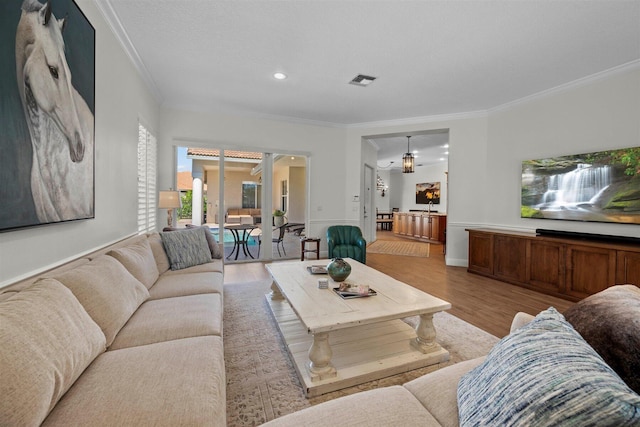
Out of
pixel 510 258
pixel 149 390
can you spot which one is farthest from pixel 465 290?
pixel 149 390

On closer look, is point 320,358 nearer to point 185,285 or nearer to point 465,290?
point 185,285

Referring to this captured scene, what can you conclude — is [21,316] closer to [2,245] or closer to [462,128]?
[2,245]

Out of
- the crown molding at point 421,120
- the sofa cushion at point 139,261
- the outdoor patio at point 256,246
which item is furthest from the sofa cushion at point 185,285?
the crown molding at point 421,120

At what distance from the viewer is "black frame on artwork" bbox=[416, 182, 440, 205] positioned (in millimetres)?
10461

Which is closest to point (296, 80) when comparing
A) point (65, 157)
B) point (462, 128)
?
point (65, 157)

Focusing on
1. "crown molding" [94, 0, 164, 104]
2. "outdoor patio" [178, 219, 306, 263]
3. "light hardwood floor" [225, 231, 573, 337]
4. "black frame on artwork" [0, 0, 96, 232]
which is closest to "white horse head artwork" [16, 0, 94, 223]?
"black frame on artwork" [0, 0, 96, 232]

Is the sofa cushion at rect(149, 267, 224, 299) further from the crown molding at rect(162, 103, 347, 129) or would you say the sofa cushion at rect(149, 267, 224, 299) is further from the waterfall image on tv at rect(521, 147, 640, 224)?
the waterfall image on tv at rect(521, 147, 640, 224)

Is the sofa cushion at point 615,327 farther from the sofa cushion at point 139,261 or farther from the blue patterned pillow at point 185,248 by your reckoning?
the blue patterned pillow at point 185,248

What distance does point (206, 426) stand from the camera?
3.09 ft

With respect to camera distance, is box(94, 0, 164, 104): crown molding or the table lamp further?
the table lamp

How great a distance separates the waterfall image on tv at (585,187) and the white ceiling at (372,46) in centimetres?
111

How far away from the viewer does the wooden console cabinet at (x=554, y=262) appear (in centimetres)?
307

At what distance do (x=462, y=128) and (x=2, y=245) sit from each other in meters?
5.99

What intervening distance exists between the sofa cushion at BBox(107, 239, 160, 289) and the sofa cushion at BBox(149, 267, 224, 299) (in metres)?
0.09
